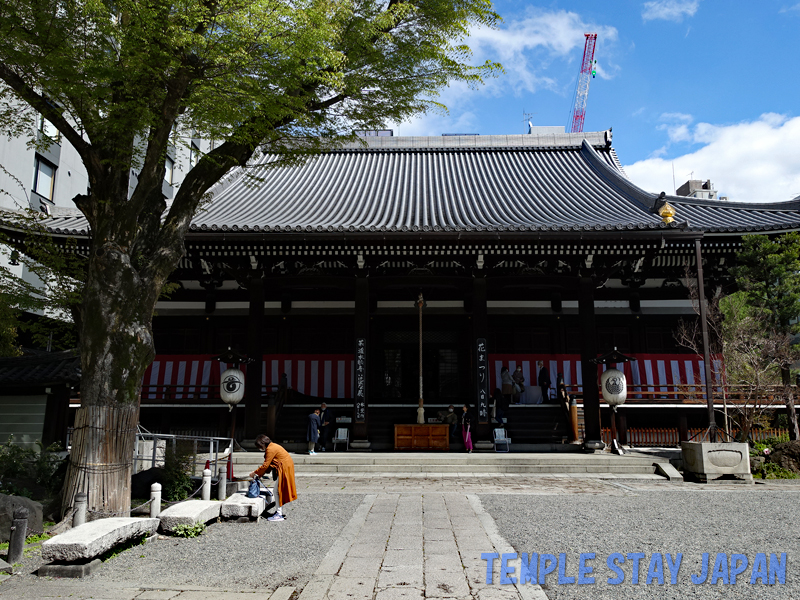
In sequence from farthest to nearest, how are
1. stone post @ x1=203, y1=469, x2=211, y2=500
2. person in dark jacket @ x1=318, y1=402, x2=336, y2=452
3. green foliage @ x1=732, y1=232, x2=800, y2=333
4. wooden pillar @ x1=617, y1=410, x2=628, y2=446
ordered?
wooden pillar @ x1=617, y1=410, x2=628, y2=446 → person in dark jacket @ x1=318, y1=402, x2=336, y2=452 → green foliage @ x1=732, y1=232, x2=800, y2=333 → stone post @ x1=203, y1=469, x2=211, y2=500

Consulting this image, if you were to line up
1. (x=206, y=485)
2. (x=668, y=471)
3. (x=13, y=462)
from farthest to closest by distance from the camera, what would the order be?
(x=668, y=471) → (x=13, y=462) → (x=206, y=485)

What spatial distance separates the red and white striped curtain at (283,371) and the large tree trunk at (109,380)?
10017mm

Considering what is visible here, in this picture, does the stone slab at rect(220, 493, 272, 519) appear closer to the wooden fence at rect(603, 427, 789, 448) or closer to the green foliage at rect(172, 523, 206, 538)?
the green foliage at rect(172, 523, 206, 538)

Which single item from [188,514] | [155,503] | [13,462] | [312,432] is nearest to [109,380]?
[155,503]

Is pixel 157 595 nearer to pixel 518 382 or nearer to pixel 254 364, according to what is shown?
pixel 254 364

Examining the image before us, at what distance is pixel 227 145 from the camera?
297 inches

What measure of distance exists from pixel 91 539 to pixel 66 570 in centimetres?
29

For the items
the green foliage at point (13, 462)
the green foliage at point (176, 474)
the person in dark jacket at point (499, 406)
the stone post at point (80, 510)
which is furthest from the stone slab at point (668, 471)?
the green foliage at point (13, 462)

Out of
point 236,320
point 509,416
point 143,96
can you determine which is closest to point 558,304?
point 509,416

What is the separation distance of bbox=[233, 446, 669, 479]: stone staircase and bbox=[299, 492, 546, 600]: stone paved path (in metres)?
4.06

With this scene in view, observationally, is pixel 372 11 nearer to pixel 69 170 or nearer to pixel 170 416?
pixel 170 416

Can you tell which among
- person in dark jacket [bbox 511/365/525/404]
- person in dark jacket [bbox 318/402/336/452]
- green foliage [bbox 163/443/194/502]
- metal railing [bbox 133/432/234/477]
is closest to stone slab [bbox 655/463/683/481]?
person in dark jacket [bbox 511/365/525/404]

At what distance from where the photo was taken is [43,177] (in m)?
22.3

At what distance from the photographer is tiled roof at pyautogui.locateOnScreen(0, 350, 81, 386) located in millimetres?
11172
